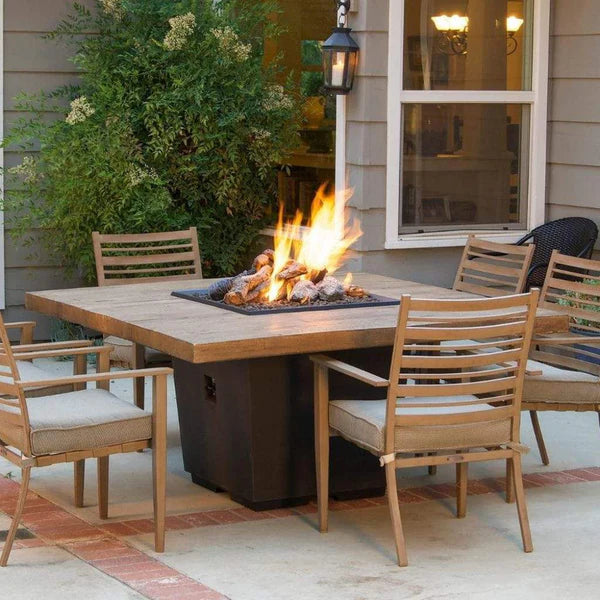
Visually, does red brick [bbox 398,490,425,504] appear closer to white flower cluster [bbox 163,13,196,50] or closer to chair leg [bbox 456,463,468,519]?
chair leg [bbox 456,463,468,519]

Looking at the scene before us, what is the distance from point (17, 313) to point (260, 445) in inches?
139

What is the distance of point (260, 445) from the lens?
4.88 meters

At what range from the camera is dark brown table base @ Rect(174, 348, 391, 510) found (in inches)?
191

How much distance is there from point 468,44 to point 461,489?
326 cm

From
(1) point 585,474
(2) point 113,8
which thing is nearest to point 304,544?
(1) point 585,474

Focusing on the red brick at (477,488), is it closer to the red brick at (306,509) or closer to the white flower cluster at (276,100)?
the red brick at (306,509)

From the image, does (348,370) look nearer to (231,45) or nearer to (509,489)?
(509,489)

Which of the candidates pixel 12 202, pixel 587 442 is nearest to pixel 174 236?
pixel 12 202

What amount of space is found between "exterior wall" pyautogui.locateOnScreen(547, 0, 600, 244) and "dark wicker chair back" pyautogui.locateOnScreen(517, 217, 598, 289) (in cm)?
17

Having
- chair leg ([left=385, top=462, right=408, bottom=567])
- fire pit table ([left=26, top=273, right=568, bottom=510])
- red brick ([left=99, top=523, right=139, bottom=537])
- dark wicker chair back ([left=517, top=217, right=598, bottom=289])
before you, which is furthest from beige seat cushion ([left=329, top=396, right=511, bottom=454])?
dark wicker chair back ([left=517, top=217, right=598, bottom=289])

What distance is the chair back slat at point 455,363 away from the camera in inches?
169

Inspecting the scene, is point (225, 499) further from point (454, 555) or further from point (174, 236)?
point (174, 236)

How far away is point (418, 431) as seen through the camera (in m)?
4.38

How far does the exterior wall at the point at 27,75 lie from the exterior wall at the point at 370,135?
1920mm
